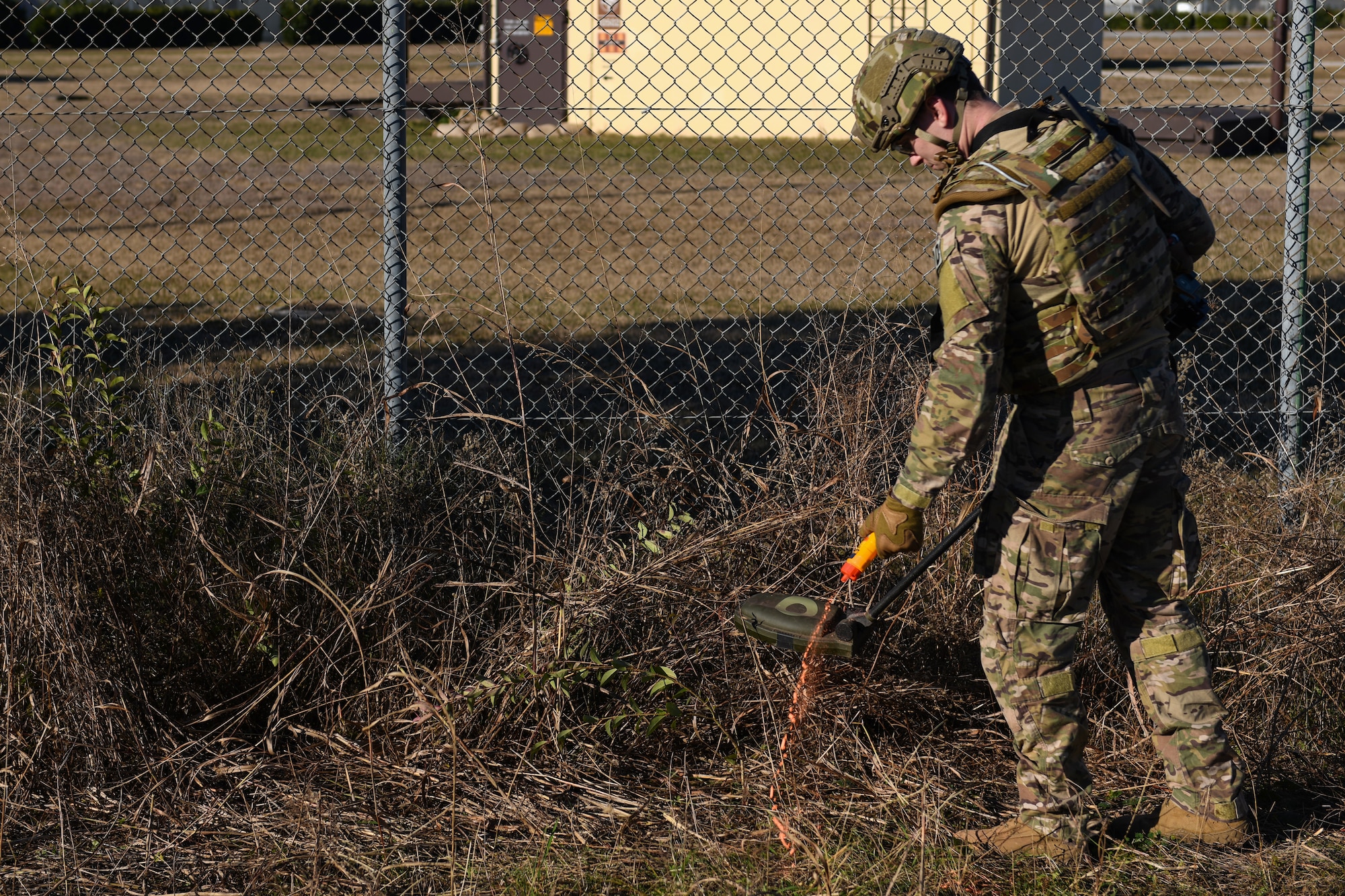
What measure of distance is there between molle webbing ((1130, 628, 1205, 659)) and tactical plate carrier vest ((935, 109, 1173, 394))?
66cm

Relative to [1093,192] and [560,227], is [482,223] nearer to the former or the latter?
[560,227]

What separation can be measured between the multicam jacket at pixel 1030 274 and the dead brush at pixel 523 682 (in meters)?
0.88

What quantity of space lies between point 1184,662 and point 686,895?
48.1 inches

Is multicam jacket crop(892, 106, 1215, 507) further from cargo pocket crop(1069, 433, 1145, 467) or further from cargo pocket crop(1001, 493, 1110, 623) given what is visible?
cargo pocket crop(1001, 493, 1110, 623)

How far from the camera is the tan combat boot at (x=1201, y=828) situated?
2924mm

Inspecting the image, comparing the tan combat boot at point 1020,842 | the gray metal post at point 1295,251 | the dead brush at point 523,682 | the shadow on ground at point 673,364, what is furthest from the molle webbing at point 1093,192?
the shadow on ground at point 673,364

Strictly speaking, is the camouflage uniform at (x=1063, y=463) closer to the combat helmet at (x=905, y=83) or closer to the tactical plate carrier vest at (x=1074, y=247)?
the tactical plate carrier vest at (x=1074, y=247)

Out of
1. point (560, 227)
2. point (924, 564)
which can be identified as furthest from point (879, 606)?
point (560, 227)

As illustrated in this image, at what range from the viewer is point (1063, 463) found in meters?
2.70

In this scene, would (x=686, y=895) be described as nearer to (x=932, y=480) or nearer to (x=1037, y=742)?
(x=1037, y=742)

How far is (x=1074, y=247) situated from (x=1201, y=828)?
1388 mm

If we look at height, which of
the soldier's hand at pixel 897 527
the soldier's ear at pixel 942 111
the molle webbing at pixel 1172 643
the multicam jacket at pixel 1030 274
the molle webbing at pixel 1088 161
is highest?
the soldier's ear at pixel 942 111

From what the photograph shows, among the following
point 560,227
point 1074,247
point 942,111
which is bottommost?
point 560,227

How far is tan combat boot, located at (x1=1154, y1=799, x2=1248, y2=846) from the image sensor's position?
9.59 ft
